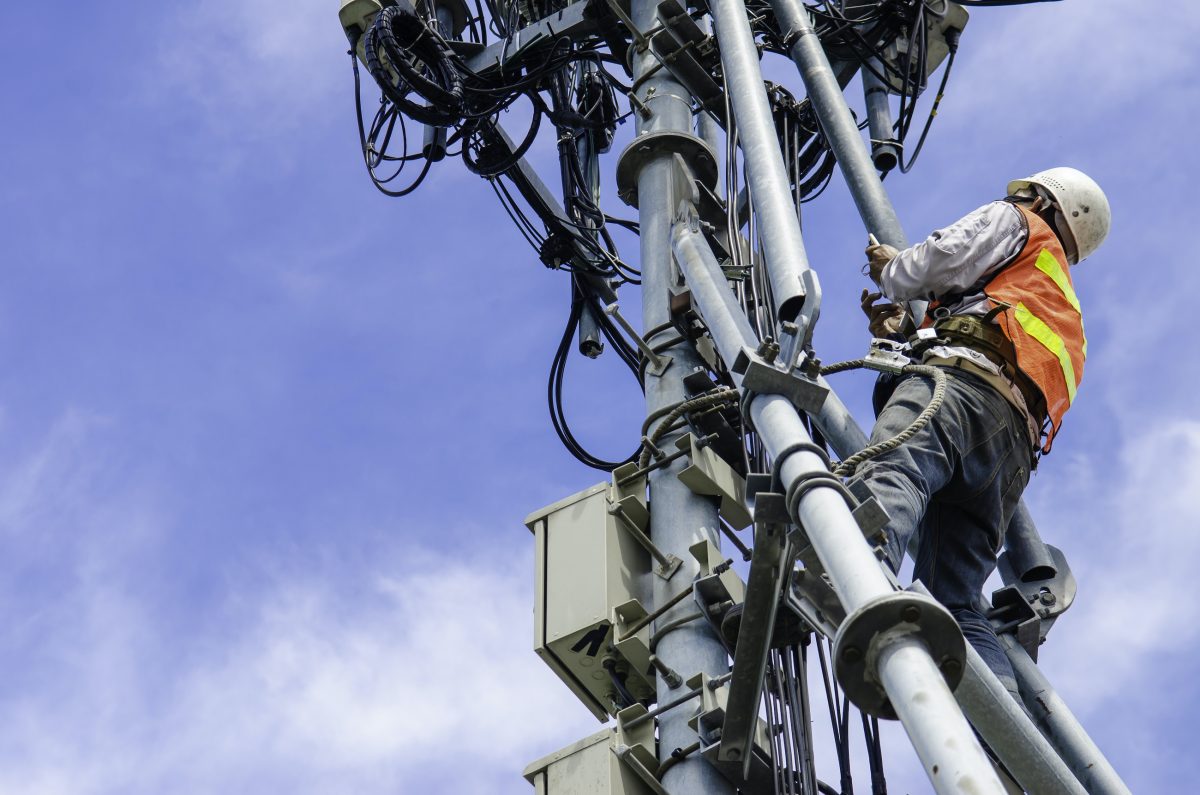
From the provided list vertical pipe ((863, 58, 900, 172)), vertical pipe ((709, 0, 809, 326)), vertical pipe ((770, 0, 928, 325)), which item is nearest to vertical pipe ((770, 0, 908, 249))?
vertical pipe ((770, 0, 928, 325))

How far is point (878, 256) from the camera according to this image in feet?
19.3

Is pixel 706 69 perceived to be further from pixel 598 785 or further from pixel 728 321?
pixel 598 785

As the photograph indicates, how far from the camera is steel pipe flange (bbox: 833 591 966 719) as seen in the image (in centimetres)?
339

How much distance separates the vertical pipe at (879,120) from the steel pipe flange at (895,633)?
5.16 metres

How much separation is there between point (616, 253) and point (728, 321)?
3835mm

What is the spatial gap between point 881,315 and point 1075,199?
79cm

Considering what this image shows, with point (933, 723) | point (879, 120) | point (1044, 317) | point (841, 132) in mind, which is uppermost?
point (879, 120)

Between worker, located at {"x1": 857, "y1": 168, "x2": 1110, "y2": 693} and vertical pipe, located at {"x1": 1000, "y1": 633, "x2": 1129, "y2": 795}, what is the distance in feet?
0.26

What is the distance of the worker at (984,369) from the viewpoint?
537cm

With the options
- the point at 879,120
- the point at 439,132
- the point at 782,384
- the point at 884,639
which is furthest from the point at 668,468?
the point at 439,132

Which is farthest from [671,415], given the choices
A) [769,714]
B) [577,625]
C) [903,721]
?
[903,721]

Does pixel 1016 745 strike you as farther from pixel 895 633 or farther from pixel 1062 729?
pixel 1062 729

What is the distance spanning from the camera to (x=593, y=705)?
19.5 feet

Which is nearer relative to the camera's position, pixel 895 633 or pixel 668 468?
pixel 895 633
